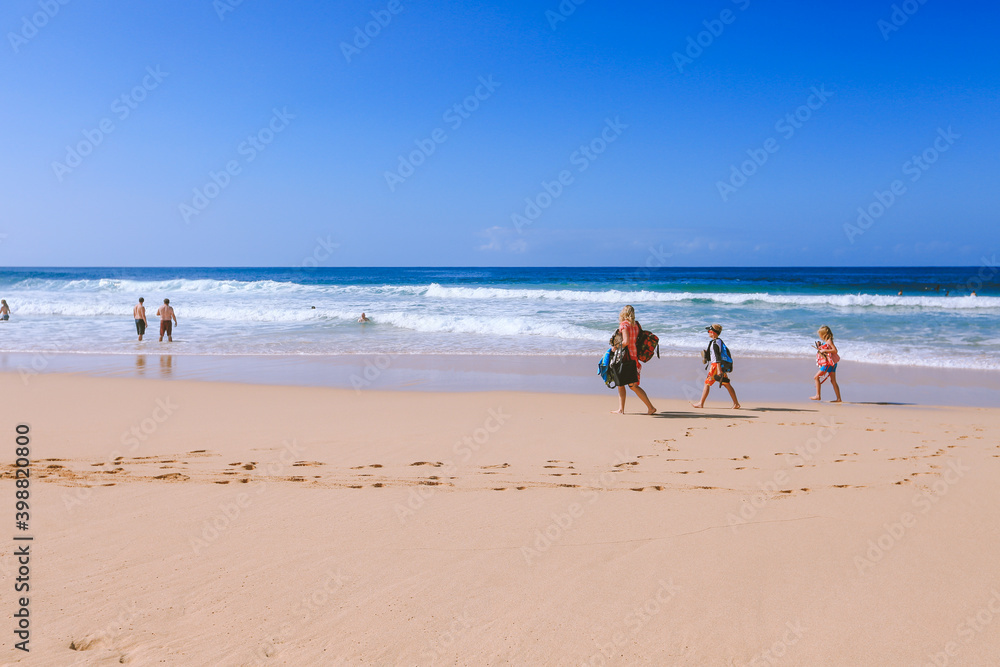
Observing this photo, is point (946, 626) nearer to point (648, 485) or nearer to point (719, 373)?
point (648, 485)

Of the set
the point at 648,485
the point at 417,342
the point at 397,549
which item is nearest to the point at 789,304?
the point at 417,342

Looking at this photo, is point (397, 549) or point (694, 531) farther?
point (694, 531)

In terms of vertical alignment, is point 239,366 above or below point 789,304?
below

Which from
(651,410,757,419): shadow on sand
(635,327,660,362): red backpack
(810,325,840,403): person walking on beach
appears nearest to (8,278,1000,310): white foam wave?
(810,325,840,403): person walking on beach

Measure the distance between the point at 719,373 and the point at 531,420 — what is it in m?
3.54

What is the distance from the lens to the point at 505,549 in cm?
385

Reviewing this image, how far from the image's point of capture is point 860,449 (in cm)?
682

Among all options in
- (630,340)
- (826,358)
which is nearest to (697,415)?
(630,340)

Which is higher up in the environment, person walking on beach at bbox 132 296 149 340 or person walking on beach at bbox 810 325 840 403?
person walking on beach at bbox 132 296 149 340

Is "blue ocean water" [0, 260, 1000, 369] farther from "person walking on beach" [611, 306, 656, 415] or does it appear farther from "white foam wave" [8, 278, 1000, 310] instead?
"person walking on beach" [611, 306, 656, 415]

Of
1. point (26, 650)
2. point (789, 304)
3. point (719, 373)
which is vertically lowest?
point (26, 650)

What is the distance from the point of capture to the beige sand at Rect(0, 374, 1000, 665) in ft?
9.45

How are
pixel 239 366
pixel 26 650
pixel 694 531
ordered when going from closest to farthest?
1. pixel 26 650
2. pixel 694 531
3. pixel 239 366

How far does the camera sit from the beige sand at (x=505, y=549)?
2.88m
